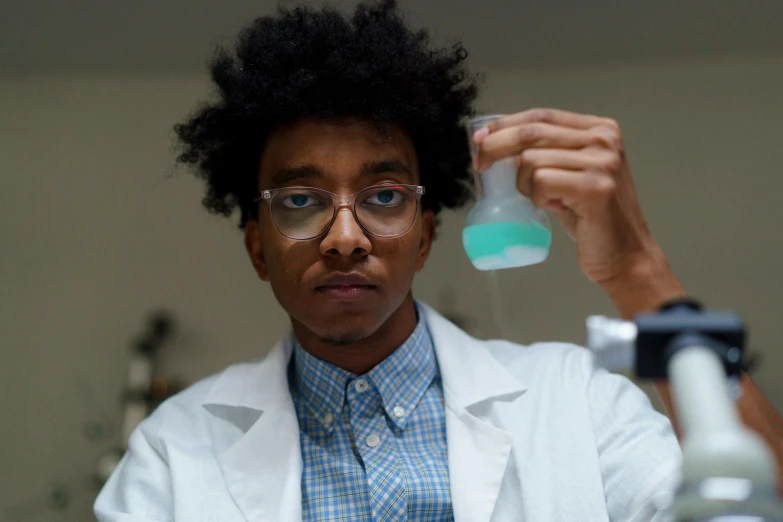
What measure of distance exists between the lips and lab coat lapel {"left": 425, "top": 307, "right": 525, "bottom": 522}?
28 centimetres

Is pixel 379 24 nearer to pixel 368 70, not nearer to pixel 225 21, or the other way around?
pixel 368 70

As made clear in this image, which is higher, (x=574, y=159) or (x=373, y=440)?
(x=574, y=159)

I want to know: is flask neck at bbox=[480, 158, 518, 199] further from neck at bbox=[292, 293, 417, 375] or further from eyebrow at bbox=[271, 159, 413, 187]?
neck at bbox=[292, 293, 417, 375]

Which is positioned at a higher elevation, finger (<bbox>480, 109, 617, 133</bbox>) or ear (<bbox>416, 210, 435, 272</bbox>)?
ear (<bbox>416, 210, 435, 272</bbox>)

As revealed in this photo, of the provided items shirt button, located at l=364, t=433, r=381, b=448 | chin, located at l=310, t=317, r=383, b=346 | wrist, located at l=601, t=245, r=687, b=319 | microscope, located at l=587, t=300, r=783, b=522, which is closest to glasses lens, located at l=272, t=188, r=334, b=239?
chin, located at l=310, t=317, r=383, b=346

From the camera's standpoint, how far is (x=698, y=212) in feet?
8.50

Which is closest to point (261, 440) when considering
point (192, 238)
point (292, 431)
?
point (292, 431)

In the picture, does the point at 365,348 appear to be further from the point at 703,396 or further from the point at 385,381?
the point at 703,396

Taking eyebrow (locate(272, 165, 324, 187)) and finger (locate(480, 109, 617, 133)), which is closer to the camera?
finger (locate(480, 109, 617, 133))

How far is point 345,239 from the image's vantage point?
1.30 m

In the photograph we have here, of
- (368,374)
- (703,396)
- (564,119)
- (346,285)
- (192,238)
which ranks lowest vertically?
(703,396)

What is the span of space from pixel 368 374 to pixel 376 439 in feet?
0.41

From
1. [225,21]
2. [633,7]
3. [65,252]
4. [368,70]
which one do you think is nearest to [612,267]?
[368,70]

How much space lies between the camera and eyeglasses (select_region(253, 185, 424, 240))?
4.45 feet
